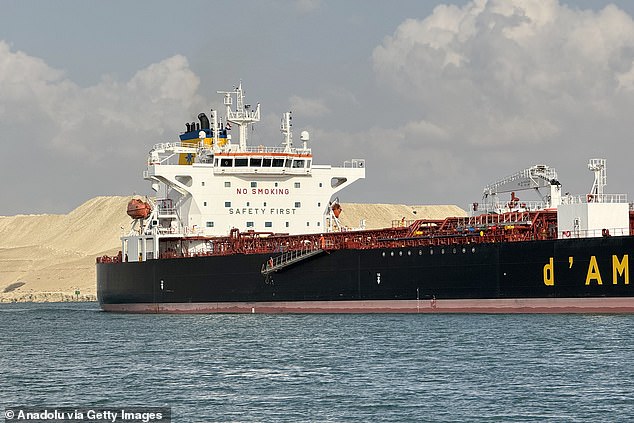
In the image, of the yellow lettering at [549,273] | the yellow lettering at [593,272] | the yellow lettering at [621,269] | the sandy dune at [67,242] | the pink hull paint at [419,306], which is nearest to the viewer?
the yellow lettering at [621,269]

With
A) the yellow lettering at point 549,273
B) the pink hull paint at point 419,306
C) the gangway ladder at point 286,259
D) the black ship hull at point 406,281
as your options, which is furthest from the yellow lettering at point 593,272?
the gangway ladder at point 286,259

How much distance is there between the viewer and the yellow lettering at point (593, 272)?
127 feet

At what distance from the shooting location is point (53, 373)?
2950 cm

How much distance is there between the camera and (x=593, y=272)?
38.9m

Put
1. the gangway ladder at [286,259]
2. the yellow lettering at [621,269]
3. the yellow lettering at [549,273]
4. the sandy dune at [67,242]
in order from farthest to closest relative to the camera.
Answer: the sandy dune at [67,242]
the gangway ladder at [286,259]
the yellow lettering at [549,273]
the yellow lettering at [621,269]

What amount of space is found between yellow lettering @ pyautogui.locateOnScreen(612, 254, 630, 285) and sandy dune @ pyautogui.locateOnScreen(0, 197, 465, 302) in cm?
7495

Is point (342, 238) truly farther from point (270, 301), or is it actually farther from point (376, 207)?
point (376, 207)

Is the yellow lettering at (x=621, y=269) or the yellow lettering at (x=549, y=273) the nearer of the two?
the yellow lettering at (x=621, y=269)

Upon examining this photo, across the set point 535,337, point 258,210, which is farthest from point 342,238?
point 535,337

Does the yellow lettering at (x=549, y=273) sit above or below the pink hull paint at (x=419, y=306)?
above

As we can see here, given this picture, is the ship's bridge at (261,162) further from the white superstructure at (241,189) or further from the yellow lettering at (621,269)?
the yellow lettering at (621,269)

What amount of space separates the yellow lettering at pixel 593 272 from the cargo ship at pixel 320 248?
50 millimetres

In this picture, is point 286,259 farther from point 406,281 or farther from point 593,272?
point 593,272

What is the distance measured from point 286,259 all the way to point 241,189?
7455 millimetres
